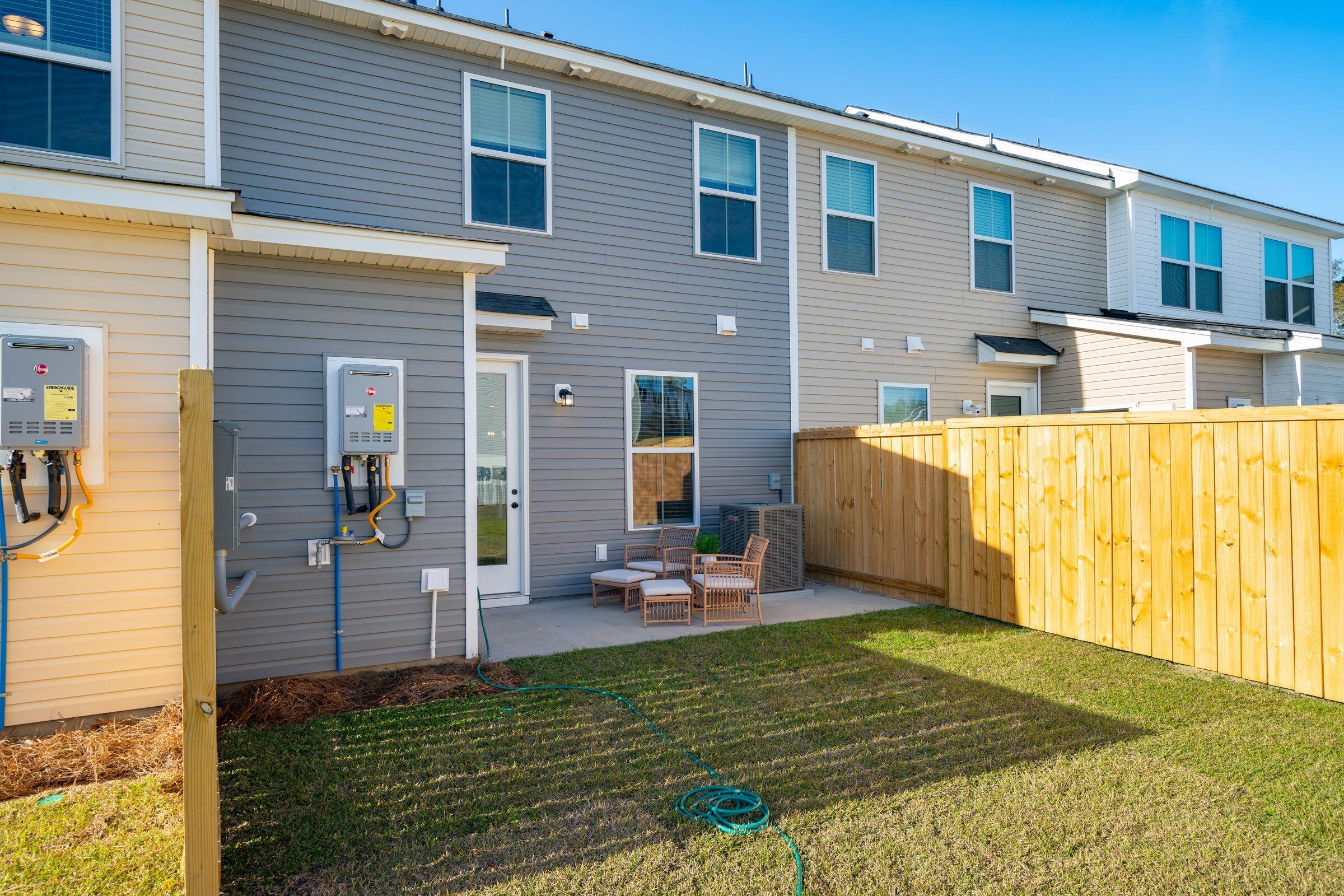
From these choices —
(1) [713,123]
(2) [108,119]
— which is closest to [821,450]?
(1) [713,123]

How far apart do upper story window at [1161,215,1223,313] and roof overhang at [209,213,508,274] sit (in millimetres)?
10528

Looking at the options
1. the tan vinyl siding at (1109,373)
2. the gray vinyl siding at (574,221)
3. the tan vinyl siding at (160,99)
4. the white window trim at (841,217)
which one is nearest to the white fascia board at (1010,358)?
the tan vinyl siding at (1109,373)

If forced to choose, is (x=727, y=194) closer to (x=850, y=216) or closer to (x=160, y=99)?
(x=850, y=216)

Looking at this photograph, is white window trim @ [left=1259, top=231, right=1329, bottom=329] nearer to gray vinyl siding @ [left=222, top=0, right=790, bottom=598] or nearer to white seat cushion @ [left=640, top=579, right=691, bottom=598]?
gray vinyl siding @ [left=222, top=0, right=790, bottom=598]

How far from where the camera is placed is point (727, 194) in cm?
823

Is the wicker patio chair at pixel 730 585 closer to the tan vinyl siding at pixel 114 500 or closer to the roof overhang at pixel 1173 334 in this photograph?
the tan vinyl siding at pixel 114 500

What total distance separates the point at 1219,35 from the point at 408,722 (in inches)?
673

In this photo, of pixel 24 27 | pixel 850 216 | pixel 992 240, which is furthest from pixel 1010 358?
pixel 24 27

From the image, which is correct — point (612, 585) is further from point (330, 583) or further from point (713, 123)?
point (713, 123)

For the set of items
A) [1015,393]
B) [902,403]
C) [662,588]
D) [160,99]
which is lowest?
[662,588]

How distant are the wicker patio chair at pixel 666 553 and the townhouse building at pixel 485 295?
0.19 m

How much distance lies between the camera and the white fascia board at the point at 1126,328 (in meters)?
8.61

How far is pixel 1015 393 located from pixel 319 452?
29.6ft

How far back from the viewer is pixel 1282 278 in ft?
39.8
